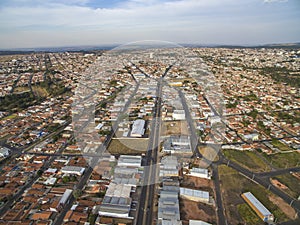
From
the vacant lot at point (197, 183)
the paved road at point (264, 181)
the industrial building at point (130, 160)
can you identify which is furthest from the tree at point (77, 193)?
the paved road at point (264, 181)

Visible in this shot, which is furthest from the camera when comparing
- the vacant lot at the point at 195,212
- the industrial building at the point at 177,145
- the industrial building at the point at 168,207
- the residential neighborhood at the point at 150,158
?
the industrial building at the point at 177,145

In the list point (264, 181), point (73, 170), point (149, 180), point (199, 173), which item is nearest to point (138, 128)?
point (149, 180)

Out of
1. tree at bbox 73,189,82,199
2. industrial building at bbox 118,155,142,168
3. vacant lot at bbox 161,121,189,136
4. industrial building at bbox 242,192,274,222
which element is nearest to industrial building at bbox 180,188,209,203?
industrial building at bbox 242,192,274,222

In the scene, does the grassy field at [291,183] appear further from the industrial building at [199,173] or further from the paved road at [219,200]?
the industrial building at [199,173]

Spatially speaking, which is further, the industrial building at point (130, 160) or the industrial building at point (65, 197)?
the industrial building at point (130, 160)

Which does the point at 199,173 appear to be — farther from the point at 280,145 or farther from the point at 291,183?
the point at 280,145

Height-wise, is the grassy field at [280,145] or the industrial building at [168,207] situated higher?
the grassy field at [280,145]
